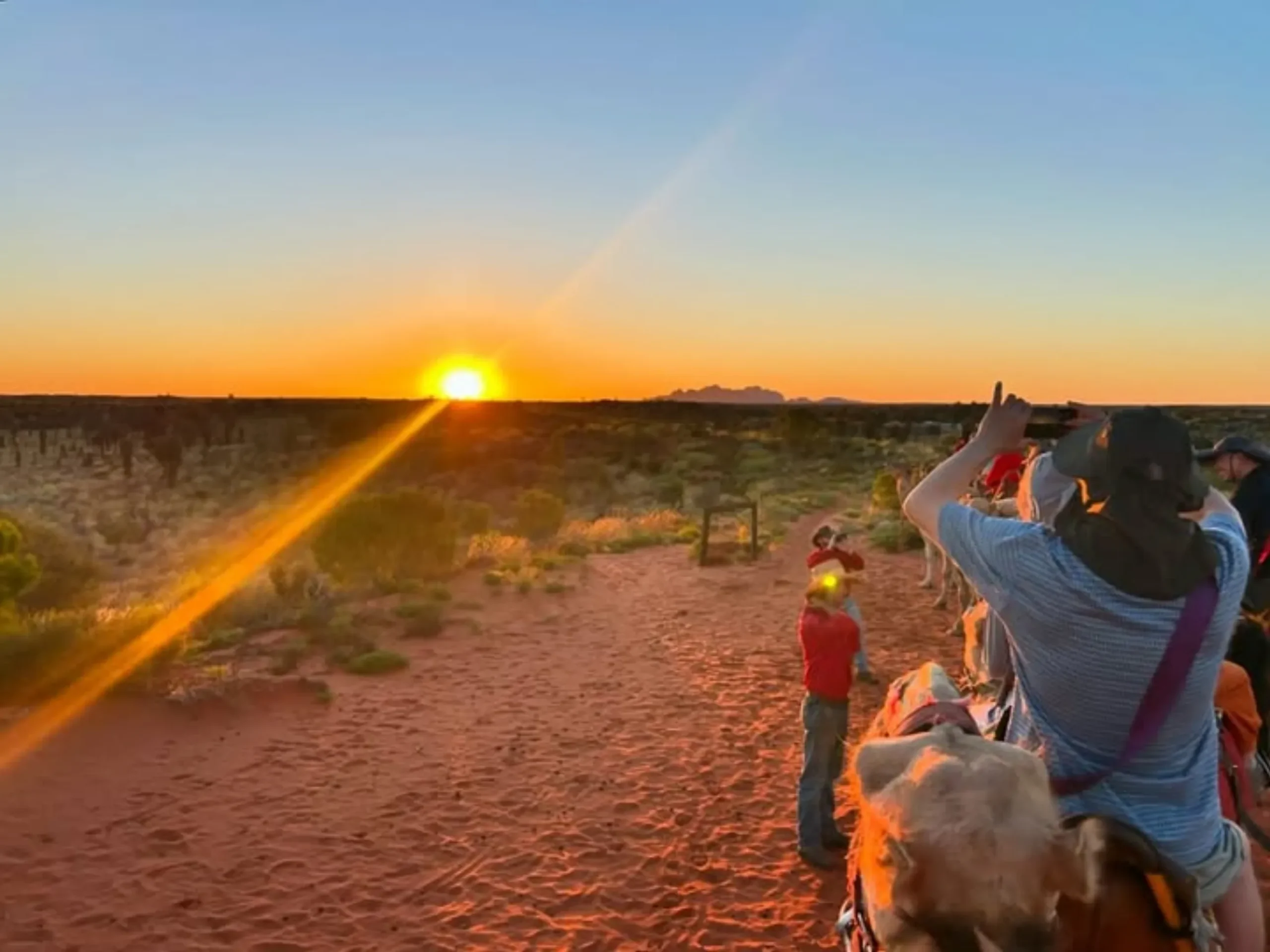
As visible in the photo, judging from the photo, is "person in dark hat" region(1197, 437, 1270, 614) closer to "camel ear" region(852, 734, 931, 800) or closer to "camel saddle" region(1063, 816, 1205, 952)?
"camel saddle" region(1063, 816, 1205, 952)

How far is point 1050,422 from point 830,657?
13.0 ft

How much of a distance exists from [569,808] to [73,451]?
5134 cm

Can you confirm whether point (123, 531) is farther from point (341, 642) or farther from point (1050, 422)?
point (1050, 422)

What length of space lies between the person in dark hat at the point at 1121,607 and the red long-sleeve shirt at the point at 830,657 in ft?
13.4

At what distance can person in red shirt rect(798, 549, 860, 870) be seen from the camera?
6.77 m

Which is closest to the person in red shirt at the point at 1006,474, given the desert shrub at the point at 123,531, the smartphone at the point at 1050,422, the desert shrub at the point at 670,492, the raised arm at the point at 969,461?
the smartphone at the point at 1050,422

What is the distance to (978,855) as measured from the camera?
1872 millimetres

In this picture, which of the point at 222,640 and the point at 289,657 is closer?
the point at 289,657

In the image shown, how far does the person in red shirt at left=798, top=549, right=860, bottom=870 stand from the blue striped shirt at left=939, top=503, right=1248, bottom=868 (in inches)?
162

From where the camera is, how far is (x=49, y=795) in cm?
827

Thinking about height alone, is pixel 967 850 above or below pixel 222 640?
above

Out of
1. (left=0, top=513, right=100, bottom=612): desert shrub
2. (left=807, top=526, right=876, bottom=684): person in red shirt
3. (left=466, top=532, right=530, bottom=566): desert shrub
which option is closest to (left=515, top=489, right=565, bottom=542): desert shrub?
(left=466, top=532, right=530, bottom=566): desert shrub

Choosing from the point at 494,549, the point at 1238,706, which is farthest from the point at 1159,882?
the point at 494,549

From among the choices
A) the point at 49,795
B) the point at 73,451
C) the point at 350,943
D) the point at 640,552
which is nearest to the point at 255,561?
the point at 640,552
